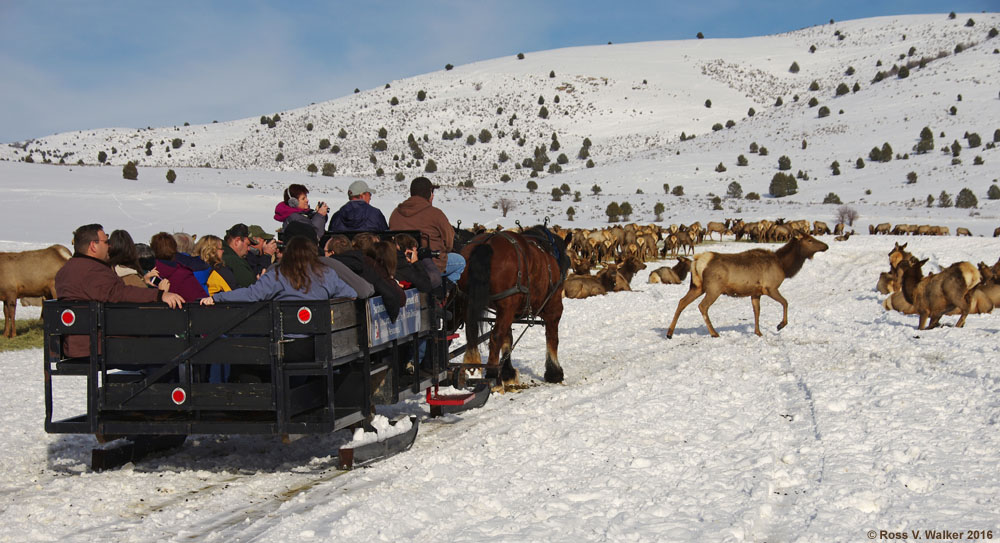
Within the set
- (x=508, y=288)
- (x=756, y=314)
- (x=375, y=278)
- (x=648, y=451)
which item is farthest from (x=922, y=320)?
(x=375, y=278)

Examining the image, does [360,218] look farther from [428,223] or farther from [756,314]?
[756,314]

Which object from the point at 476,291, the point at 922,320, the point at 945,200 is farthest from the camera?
the point at 945,200

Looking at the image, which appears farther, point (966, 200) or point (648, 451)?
point (966, 200)

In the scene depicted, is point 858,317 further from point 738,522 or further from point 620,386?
point 738,522

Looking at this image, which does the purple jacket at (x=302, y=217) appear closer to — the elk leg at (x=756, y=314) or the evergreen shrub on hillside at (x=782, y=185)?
the elk leg at (x=756, y=314)

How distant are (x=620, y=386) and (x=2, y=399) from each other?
7.54 metres

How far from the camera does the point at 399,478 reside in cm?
633

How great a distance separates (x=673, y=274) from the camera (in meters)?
28.2

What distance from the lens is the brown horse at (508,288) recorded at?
10.0m

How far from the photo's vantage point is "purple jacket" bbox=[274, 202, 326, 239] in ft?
28.1

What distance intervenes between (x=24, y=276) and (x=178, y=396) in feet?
38.4

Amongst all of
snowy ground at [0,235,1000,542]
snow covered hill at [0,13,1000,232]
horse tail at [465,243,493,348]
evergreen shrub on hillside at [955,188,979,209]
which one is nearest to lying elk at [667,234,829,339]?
snowy ground at [0,235,1000,542]

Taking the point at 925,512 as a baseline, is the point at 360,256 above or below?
above

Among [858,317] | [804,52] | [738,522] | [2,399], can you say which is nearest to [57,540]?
[738,522]
